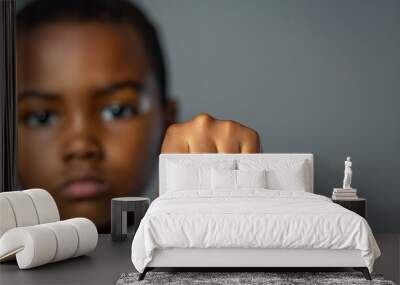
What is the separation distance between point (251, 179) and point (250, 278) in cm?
163

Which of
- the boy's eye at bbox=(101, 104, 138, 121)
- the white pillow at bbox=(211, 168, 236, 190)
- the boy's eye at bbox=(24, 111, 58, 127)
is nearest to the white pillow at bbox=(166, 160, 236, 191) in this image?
the white pillow at bbox=(211, 168, 236, 190)

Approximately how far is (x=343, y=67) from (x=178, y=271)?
3.22 metres

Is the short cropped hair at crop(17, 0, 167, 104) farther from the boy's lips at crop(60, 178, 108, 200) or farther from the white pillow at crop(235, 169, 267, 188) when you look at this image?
the white pillow at crop(235, 169, 267, 188)

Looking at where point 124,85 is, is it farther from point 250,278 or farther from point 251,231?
point 250,278

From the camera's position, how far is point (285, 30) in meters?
6.87

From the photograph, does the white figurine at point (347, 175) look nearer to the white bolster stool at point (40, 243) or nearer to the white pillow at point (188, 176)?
the white pillow at point (188, 176)

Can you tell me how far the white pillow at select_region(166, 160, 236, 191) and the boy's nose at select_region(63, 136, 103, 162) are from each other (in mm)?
1021

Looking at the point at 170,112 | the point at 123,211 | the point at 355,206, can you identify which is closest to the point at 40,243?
the point at 123,211

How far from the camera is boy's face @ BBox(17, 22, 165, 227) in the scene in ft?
22.7

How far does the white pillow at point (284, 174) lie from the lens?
20.0 ft

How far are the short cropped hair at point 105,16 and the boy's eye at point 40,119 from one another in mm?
A: 951

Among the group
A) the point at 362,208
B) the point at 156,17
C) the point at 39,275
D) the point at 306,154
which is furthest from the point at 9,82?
the point at 362,208

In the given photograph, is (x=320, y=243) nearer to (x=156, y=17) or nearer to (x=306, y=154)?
(x=306, y=154)

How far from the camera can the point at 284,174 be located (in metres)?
6.14
